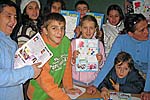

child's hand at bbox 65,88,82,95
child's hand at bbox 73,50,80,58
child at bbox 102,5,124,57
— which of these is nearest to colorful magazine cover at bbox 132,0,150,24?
child at bbox 102,5,124,57

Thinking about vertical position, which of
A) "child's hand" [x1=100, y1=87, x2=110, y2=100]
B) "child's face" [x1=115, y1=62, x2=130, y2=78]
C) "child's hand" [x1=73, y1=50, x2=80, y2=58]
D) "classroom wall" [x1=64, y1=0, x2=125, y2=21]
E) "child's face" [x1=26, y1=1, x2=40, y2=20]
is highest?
"classroom wall" [x1=64, y1=0, x2=125, y2=21]

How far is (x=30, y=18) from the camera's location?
2594mm

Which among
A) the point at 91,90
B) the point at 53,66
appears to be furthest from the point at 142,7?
the point at 53,66

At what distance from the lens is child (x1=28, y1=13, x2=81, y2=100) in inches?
64.1

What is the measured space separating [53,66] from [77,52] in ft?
1.18

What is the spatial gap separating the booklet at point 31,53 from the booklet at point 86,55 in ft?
1.79

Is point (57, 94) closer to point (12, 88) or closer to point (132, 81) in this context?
point (12, 88)

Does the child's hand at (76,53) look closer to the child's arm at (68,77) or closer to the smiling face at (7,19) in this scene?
the child's arm at (68,77)

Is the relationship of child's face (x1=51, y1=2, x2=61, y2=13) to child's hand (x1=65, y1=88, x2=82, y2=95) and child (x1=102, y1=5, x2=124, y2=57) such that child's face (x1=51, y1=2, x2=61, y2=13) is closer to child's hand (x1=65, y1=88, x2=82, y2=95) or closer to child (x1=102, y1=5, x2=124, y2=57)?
child (x1=102, y1=5, x2=124, y2=57)

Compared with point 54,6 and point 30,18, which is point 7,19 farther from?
point 54,6

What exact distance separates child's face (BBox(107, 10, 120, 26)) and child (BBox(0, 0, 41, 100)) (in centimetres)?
160

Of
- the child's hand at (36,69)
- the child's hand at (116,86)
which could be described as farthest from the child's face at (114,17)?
the child's hand at (36,69)

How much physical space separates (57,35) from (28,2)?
104cm

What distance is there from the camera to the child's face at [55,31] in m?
1.75
